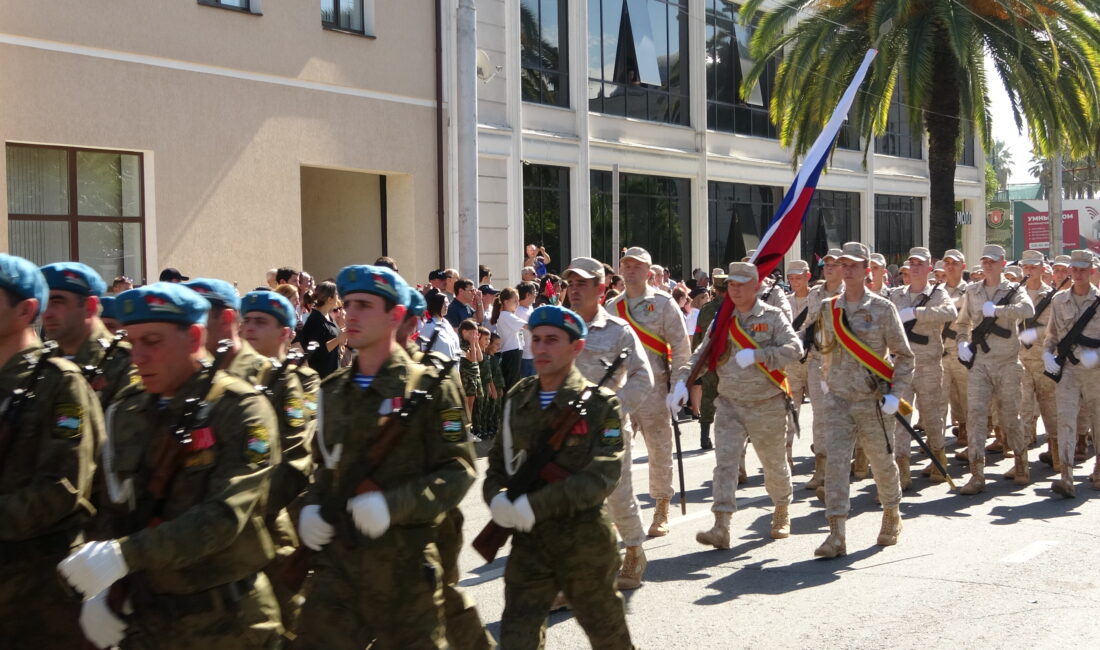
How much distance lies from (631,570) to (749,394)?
1774mm

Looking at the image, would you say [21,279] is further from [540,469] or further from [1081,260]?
[1081,260]

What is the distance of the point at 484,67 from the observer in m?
21.1

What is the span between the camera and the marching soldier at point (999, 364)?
1095 centimetres

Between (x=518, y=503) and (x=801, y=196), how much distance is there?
6155mm

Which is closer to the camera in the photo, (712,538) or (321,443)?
(321,443)

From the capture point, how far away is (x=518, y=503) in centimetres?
466

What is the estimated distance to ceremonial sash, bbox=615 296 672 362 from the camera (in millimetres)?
8461

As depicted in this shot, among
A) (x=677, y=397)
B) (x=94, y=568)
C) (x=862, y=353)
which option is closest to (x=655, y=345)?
(x=677, y=397)

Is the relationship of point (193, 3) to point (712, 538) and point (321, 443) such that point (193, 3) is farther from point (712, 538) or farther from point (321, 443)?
point (321, 443)

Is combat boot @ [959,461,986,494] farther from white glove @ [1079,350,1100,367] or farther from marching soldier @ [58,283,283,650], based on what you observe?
marching soldier @ [58,283,283,650]

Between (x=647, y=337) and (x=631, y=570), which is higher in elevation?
(x=647, y=337)

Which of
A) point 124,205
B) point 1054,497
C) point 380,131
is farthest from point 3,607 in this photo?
point 380,131

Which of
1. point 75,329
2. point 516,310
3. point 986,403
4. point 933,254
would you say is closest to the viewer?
point 75,329

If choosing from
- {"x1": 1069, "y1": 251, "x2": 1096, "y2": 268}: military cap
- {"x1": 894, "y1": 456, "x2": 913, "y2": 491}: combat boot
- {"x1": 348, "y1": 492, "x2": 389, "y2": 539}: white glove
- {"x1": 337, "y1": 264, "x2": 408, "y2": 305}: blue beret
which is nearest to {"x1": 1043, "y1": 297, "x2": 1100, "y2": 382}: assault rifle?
{"x1": 1069, "y1": 251, "x2": 1096, "y2": 268}: military cap
